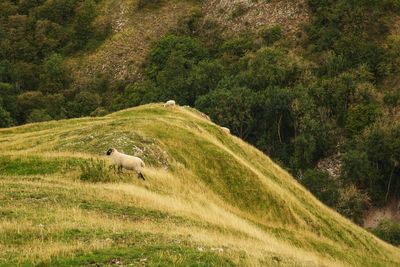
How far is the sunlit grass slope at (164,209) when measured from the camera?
1712 centimetres

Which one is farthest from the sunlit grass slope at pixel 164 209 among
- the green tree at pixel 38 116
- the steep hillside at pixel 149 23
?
the steep hillside at pixel 149 23

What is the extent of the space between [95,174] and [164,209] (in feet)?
18.2

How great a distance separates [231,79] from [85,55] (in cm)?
4417

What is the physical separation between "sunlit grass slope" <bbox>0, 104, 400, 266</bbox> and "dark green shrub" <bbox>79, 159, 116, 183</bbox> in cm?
66

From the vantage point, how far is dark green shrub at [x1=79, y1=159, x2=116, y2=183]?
28547 mm

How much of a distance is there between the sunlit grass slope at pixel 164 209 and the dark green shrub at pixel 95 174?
66cm

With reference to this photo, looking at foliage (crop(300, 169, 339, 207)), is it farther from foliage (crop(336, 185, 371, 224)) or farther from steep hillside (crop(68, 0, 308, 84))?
steep hillside (crop(68, 0, 308, 84))

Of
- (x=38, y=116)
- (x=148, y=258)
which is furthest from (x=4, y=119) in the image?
(x=148, y=258)

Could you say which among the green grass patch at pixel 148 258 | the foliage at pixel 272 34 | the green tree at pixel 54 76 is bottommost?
the green tree at pixel 54 76

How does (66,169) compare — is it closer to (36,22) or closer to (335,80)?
(335,80)

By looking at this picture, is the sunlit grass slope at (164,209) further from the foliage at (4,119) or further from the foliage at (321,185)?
the foliage at (4,119)

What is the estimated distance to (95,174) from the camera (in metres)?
28.6

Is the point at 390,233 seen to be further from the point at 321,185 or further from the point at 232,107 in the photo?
the point at 232,107

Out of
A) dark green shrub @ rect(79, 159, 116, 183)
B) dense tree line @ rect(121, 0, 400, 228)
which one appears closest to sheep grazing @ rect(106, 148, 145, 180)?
dark green shrub @ rect(79, 159, 116, 183)
